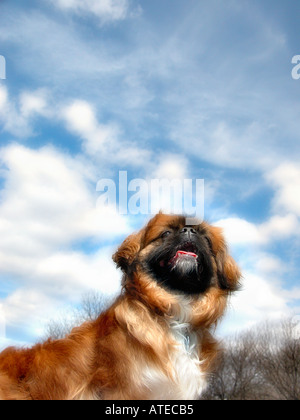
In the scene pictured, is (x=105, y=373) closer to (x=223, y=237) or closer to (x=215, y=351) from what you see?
(x=215, y=351)

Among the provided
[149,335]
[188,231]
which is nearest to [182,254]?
[188,231]

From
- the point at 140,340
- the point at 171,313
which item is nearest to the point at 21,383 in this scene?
the point at 140,340

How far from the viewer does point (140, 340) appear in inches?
219

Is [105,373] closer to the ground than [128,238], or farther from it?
closer to the ground

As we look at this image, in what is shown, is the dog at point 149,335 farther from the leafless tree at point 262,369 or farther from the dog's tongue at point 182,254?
the leafless tree at point 262,369

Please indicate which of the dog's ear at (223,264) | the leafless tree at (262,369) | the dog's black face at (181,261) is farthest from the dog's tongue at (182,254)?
the leafless tree at (262,369)

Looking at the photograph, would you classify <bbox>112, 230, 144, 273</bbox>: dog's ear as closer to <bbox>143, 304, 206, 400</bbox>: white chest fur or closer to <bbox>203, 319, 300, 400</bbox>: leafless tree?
<bbox>143, 304, 206, 400</bbox>: white chest fur

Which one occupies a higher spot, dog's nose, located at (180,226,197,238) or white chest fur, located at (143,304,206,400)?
dog's nose, located at (180,226,197,238)

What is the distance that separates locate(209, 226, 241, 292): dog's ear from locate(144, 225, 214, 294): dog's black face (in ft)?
0.81

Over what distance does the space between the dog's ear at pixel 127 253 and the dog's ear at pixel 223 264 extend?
1233mm

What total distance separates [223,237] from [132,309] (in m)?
2.11

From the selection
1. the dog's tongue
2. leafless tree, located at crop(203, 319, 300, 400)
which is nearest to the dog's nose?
the dog's tongue

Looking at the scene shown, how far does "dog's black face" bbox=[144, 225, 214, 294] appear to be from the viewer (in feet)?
20.5
